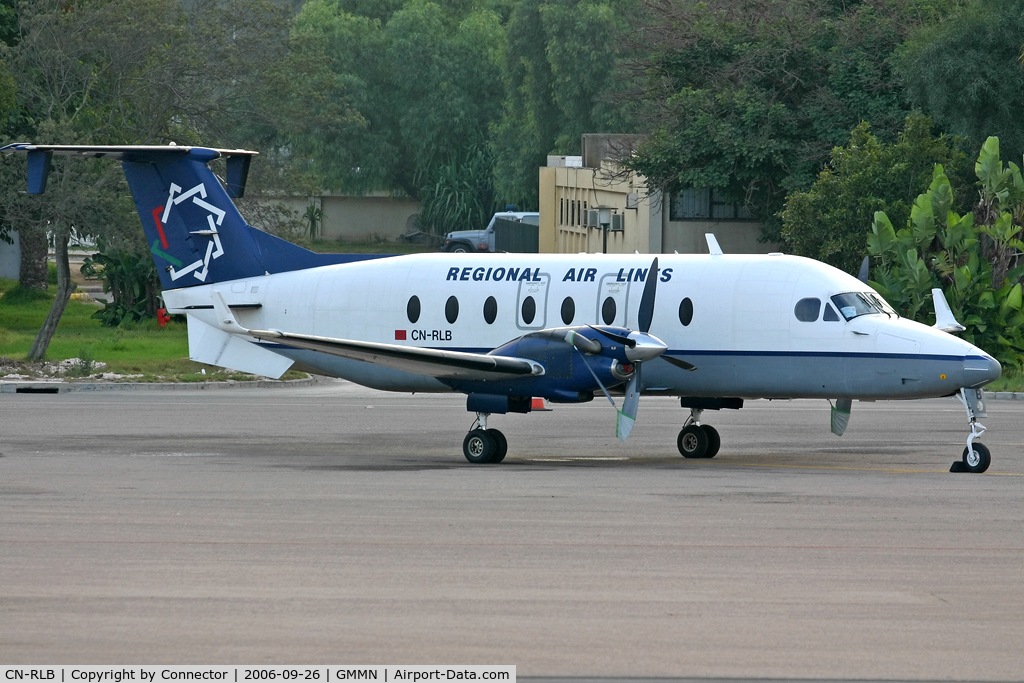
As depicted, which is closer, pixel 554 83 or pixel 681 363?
pixel 681 363

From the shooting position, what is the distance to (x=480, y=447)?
763 inches

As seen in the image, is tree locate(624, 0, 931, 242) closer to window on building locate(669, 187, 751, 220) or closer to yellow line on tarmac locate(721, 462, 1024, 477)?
window on building locate(669, 187, 751, 220)

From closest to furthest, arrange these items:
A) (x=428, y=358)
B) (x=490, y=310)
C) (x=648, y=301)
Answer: (x=428, y=358)
(x=648, y=301)
(x=490, y=310)

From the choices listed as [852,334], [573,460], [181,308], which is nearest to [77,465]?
[181,308]

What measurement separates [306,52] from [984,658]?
51300 millimetres

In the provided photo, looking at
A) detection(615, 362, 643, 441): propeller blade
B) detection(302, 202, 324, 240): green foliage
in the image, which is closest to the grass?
detection(615, 362, 643, 441): propeller blade

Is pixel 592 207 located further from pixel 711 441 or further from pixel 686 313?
pixel 686 313

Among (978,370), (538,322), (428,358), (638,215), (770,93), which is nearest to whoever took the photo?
(978,370)

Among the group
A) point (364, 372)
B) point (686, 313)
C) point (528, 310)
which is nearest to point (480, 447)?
point (528, 310)

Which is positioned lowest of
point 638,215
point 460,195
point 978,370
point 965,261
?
point 978,370

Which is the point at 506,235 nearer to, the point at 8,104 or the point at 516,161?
the point at 516,161

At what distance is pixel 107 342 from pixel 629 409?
26.8 metres

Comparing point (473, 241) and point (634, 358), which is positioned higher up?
point (473, 241)

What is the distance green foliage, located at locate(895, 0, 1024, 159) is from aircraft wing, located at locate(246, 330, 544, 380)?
973 inches
